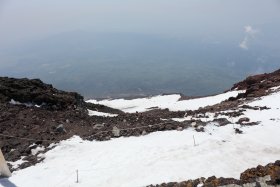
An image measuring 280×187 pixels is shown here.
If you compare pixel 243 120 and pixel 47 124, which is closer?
pixel 243 120

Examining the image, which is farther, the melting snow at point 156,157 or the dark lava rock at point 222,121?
the dark lava rock at point 222,121

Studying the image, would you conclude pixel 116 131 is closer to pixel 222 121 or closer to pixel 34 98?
pixel 222 121

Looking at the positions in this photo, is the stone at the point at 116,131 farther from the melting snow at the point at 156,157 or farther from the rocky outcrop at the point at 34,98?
the rocky outcrop at the point at 34,98

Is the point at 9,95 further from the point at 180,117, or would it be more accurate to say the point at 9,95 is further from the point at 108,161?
the point at 108,161

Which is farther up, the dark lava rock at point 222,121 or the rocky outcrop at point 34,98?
the rocky outcrop at point 34,98

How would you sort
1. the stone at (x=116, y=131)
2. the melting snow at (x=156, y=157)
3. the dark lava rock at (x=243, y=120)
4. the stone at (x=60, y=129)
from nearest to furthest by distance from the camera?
the melting snow at (x=156, y=157) → the stone at (x=116, y=131) → the dark lava rock at (x=243, y=120) → the stone at (x=60, y=129)

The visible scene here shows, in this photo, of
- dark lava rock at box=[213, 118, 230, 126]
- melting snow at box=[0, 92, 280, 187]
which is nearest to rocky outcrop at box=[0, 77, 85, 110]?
melting snow at box=[0, 92, 280, 187]

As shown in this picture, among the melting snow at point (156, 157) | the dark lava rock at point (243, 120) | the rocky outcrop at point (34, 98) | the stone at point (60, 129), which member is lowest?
the melting snow at point (156, 157)

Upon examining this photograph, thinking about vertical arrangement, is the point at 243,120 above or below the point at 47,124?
below

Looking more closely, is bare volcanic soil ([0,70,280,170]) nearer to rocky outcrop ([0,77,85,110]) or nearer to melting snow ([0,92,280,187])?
rocky outcrop ([0,77,85,110])

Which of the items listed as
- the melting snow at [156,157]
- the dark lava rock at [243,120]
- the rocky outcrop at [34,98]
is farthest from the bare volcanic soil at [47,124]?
the melting snow at [156,157]

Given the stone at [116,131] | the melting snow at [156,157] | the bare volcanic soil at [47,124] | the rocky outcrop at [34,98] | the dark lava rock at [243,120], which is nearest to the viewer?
the melting snow at [156,157]

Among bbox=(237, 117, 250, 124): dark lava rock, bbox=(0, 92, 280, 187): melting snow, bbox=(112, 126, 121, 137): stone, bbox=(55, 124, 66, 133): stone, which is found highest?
bbox=(55, 124, 66, 133): stone

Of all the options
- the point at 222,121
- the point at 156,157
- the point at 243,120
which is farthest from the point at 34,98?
the point at 156,157
